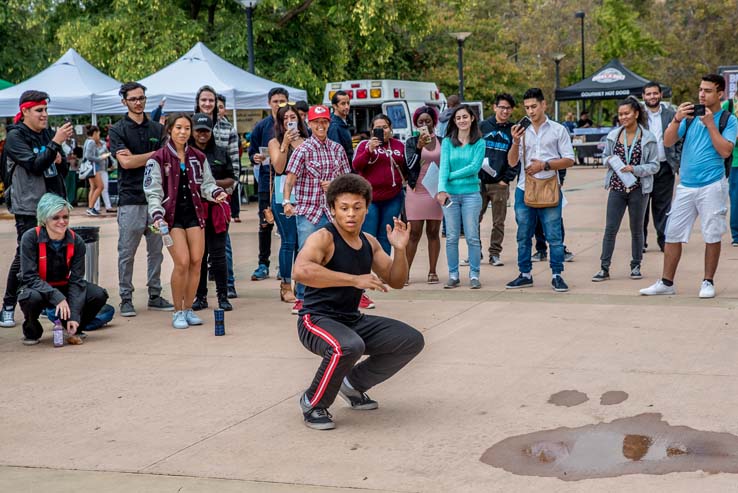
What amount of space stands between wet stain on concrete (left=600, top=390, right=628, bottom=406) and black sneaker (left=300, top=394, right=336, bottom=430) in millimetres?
1482

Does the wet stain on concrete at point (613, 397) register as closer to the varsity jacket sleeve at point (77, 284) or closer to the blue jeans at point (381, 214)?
the blue jeans at point (381, 214)

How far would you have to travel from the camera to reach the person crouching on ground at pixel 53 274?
7.40 meters

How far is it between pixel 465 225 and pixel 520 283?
2.39 ft

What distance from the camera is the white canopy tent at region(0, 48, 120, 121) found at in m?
20.0

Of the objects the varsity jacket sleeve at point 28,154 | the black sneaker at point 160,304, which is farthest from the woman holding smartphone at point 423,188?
the varsity jacket sleeve at point 28,154

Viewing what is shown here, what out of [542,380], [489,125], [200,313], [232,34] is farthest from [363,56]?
[542,380]

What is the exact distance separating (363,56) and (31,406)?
85.9 feet

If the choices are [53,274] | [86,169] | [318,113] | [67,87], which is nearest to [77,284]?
[53,274]

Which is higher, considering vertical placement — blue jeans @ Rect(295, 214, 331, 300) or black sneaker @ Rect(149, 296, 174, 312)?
blue jeans @ Rect(295, 214, 331, 300)

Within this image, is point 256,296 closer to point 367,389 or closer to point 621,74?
point 367,389

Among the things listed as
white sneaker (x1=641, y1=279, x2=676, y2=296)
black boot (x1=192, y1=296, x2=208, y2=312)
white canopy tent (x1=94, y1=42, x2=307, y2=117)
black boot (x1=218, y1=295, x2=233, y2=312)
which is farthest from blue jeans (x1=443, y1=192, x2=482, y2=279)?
white canopy tent (x1=94, y1=42, x2=307, y2=117)

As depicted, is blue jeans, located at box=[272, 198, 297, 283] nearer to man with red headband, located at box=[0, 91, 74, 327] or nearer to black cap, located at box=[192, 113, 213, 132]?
black cap, located at box=[192, 113, 213, 132]

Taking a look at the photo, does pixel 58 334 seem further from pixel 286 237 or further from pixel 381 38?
pixel 381 38

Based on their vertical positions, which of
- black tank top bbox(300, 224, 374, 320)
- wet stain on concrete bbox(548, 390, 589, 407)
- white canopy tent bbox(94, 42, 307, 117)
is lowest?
wet stain on concrete bbox(548, 390, 589, 407)
